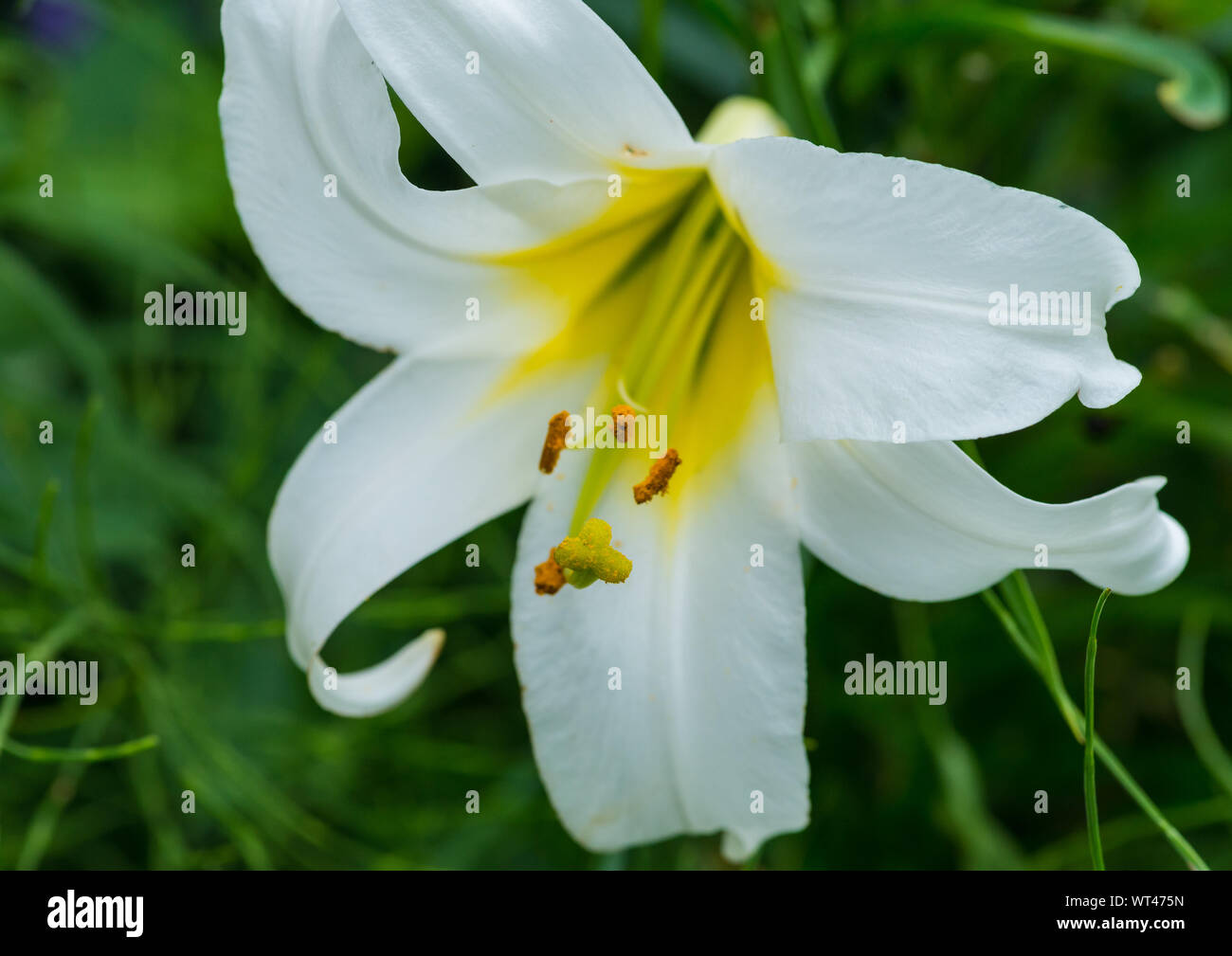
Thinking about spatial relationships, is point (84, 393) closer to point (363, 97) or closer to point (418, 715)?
point (418, 715)

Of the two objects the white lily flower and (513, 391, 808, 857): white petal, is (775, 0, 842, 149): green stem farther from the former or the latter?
(513, 391, 808, 857): white petal

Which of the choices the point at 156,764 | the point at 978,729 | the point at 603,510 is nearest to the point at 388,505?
the point at 603,510

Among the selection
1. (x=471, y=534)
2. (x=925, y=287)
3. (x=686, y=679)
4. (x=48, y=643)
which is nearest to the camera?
(x=925, y=287)

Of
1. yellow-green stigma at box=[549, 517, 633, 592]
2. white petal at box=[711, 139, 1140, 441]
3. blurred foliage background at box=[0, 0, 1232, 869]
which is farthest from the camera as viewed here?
blurred foliage background at box=[0, 0, 1232, 869]

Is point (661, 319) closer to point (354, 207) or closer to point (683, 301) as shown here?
point (683, 301)

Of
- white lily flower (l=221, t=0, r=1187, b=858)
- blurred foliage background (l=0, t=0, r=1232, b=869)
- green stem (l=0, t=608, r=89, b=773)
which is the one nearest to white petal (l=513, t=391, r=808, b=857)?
white lily flower (l=221, t=0, r=1187, b=858)

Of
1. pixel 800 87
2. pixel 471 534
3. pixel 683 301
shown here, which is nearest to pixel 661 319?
pixel 683 301

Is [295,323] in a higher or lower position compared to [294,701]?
higher
